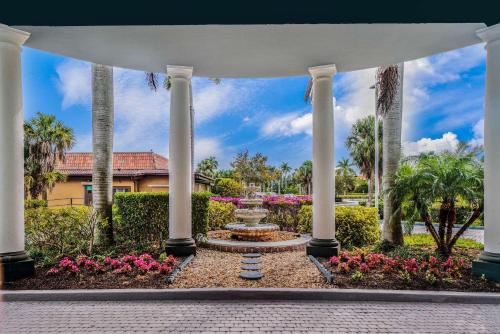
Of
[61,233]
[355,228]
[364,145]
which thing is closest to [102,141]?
[61,233]

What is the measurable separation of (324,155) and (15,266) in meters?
6.84

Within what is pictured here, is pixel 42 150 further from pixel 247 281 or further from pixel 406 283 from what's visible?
pixel 406 283

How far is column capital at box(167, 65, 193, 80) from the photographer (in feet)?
28.0

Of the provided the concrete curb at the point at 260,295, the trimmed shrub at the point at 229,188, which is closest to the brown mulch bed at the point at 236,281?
the concrete curb at the point at 260,295

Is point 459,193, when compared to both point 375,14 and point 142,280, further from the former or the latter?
point 142,280

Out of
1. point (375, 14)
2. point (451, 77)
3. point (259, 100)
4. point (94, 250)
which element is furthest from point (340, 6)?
point (259, 100)

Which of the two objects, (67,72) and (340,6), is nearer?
(340,6)

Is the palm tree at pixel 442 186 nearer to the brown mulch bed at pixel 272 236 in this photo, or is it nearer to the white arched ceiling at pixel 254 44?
the white arched ceiling at pixel 254 44

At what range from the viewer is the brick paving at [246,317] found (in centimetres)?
449

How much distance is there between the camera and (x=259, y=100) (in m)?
71.9

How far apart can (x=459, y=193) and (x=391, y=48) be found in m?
3.42

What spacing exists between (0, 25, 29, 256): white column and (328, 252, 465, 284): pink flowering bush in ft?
20.2

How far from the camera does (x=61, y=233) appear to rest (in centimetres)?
802

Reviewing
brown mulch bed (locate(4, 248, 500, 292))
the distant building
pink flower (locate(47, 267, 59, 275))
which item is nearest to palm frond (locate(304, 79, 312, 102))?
brown mulch bed (locate(4, 248, 500, 292))
